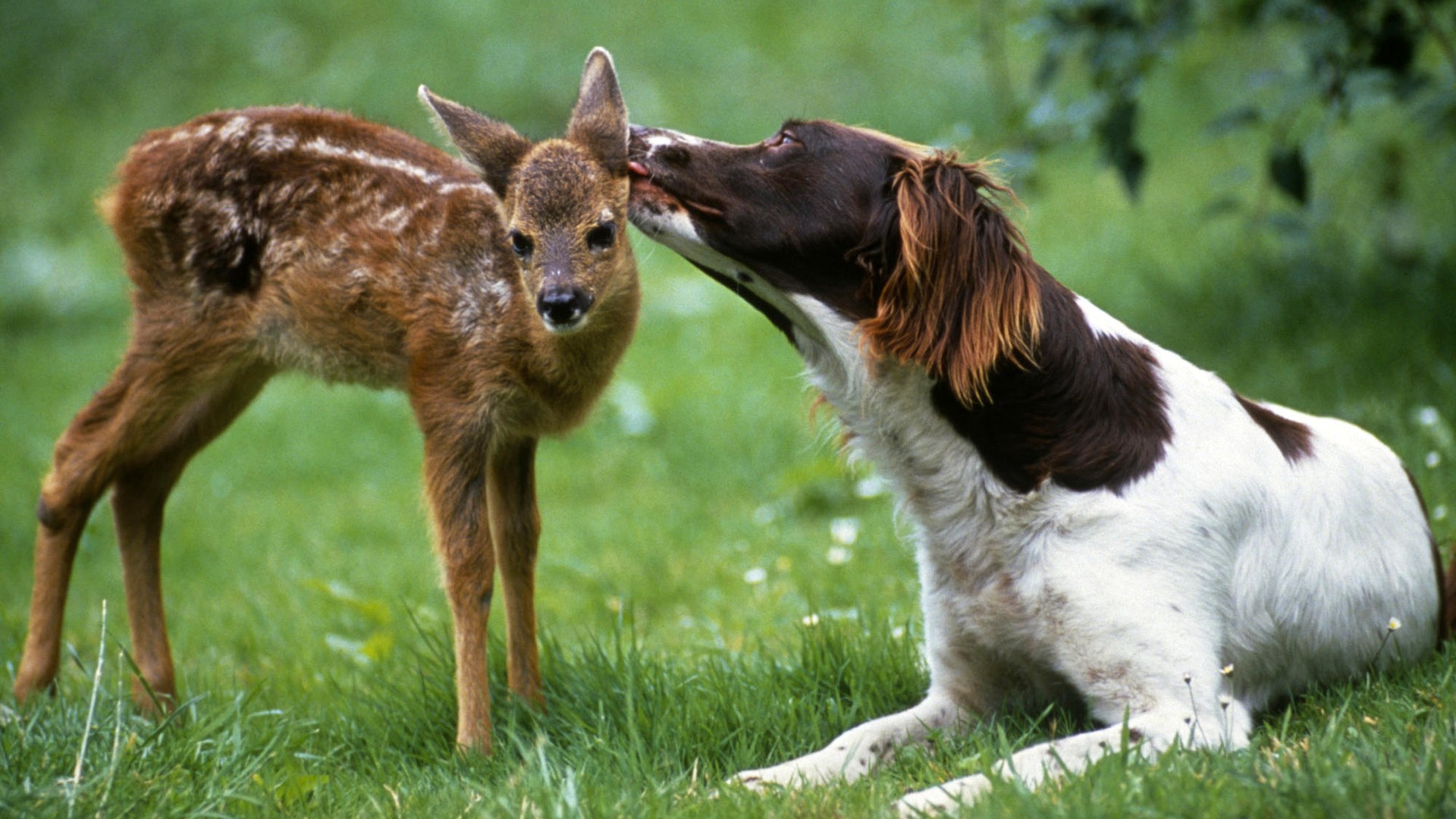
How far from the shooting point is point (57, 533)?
430 centimetres

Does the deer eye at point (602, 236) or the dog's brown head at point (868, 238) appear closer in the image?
the dog's brown head at point (868, 238)

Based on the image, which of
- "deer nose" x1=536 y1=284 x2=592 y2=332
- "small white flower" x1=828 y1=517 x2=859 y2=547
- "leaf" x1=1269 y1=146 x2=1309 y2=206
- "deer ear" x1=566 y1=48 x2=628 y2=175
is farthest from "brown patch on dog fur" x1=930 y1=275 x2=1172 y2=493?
"leaf" x1=1269 y1=146 x2=1309 y2=206

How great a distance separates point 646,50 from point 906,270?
36.8ft

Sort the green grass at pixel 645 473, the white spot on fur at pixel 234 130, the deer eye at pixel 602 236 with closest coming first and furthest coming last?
the green grass at pixel 645 473
the deer eye at pixel 602 236
the white spot on fur at pixel 234 130

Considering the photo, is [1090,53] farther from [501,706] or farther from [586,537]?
[501,706]

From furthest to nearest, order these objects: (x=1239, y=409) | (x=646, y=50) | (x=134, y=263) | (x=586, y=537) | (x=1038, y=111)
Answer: (x=646, y=50) → (x=586, y=537) → (x=1038, y=111) → (x=134, y=263) → (x=1239, y=409)

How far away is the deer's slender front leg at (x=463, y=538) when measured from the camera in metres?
3.74

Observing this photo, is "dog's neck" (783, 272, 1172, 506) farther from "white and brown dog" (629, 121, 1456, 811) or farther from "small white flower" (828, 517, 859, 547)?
"small white flower" (828, 517, 859, 547)

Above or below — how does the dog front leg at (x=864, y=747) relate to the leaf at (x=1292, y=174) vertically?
below

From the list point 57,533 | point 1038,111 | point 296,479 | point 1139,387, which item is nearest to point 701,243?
point 1139,387

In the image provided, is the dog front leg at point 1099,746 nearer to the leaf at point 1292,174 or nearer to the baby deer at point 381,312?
the baby deer at point 381,312

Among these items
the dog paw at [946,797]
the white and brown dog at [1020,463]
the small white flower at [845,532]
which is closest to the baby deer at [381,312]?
the white and brown dog at [1020,463]

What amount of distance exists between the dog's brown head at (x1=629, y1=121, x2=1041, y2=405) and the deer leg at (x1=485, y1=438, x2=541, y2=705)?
91 cm

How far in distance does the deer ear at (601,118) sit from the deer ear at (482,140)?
16 cm
